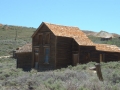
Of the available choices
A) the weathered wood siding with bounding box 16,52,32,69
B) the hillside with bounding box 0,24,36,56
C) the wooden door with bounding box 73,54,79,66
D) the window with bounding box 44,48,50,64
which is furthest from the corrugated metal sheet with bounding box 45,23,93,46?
the hillside with bounding box 0,24,36,56

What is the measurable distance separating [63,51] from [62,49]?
29cm

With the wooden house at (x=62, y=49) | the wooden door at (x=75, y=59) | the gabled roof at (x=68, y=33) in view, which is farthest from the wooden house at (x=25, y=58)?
the wooden door at (x=75, y=59)

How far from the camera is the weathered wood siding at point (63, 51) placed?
27.5 metres

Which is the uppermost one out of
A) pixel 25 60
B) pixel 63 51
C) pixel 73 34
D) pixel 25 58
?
pixel 73 34

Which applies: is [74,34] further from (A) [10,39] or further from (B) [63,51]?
(A) [10,39]

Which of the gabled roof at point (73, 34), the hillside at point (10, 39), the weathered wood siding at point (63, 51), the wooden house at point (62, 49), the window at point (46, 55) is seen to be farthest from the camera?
the hillside at point (10, 39)

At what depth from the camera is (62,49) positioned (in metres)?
27.9

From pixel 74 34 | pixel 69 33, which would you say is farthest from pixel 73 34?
pixel 69 33

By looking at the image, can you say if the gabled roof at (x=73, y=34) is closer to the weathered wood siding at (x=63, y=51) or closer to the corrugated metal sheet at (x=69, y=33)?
the corrugated metal sheet at (x=69, y=33)

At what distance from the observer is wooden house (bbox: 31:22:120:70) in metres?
27.6

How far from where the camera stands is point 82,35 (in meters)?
30.8

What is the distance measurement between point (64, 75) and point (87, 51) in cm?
1294

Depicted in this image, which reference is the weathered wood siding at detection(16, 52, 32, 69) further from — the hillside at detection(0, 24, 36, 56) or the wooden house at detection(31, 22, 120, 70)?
the hillside at detection(0, 24, 36, 56)

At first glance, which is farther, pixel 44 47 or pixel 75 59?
pixel 44 47
